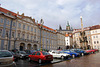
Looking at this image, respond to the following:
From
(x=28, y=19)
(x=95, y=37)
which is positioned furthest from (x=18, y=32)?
(x=95, y=37)

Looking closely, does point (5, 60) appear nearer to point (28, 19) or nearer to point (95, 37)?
point (28, 19)

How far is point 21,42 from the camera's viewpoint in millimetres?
34531

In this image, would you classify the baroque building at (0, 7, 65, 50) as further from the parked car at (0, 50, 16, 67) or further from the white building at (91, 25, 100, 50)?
the white building at (91, 25, 100, 50)

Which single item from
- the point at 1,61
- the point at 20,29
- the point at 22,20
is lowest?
the point at 1,61

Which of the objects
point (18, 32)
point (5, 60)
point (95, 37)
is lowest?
point (5, 60)

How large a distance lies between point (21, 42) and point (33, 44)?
7.12 m

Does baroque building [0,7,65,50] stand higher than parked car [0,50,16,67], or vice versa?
baroque building [0,7,65,50]

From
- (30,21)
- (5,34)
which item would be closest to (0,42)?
(5,34)

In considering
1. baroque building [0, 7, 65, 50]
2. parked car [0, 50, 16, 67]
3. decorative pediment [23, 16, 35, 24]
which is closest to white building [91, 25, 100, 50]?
baroque building [0, 7, 65, 50]

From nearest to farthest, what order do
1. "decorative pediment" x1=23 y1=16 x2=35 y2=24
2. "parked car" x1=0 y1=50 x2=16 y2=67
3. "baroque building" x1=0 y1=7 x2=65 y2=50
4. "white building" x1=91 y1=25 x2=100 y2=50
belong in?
"parked car" x1=0 y1=50 x2=16 y2=67 → "baroque building" x1=0 y1=7 x2=65 y2=50 → "decorative pediment" x1=23 y1=16 x2=35 y2=24 → "white building" x1=91 y1=25 x2=100 y2=50

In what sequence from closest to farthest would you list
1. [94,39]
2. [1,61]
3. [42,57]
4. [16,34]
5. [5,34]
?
[1,61], [42,57], [5,34], [16,34], [94,39]

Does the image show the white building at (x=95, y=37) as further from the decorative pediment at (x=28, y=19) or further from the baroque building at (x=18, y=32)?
the decorative pediment at (x=28, y=19)

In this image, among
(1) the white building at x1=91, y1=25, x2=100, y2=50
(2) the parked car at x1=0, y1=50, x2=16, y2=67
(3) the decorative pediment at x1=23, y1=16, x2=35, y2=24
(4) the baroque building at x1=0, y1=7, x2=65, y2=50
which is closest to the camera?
(2) the parked car at x1=0, y1=50, x2=16, y2=67

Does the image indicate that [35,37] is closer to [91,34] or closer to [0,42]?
[0,42]
